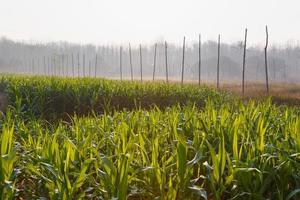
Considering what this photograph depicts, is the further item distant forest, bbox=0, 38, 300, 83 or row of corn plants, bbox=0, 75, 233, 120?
distant forest, bbox=0, 38, 300, 83

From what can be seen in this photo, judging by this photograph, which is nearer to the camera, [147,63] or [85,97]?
[85,97]

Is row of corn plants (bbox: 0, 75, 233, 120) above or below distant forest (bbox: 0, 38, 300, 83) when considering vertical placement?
below

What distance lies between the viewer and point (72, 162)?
2.51m

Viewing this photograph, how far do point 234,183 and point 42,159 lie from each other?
1.25 metres

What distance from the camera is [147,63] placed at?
118750 mm

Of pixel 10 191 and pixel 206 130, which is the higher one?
pixel 206 130

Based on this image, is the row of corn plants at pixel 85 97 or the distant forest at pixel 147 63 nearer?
the row of corn plants at pixel 85 97

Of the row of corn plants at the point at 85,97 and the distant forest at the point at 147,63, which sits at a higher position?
the distant forest at the point at 147,63

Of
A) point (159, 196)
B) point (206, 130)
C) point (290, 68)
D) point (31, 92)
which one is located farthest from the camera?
point (290, 68)

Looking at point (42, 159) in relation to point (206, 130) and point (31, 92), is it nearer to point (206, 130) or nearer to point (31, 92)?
point (206, 130)

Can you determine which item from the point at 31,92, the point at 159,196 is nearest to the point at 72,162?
the point at 159,196

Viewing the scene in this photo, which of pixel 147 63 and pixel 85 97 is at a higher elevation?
pixel 147 63

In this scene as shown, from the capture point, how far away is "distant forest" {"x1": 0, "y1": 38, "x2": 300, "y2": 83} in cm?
8094

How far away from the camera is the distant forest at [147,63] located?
80.9 m
